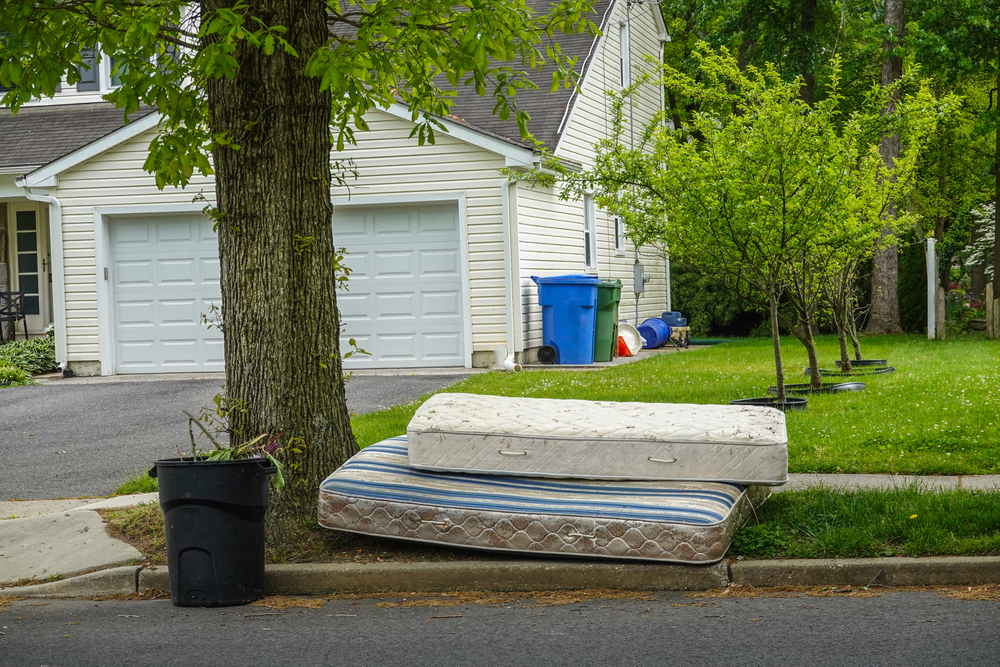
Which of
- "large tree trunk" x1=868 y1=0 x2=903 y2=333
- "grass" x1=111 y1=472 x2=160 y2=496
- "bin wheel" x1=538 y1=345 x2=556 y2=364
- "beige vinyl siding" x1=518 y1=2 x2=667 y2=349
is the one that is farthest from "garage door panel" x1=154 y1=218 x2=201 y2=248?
"large tree trunk" x1=868 y1=0 x2=903 y2=333

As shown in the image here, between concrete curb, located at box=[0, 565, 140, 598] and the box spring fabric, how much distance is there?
1086 mm

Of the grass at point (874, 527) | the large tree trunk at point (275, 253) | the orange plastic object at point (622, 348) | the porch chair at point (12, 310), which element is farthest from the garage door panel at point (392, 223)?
the grass at point (874, 527)

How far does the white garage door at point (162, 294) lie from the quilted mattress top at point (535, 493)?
11.1 metres

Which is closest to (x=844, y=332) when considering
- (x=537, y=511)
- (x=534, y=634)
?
(x=537, y=511)

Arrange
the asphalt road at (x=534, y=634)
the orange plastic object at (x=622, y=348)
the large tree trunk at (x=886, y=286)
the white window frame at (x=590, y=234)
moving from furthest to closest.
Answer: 1. the large tree trunk at (x=886, y=286)
2. the white window frame at (x=590, y=234)
3. the orange plastic object at (x=622, y=348)
4. the asphalt road at (x=534, y=634)

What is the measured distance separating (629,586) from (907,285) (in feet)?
59.8

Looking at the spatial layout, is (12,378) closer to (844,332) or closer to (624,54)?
(844,332)

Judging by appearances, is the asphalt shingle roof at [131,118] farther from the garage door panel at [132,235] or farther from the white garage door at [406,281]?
the white garage door at [406,281]

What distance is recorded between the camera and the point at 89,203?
1667 centimetres

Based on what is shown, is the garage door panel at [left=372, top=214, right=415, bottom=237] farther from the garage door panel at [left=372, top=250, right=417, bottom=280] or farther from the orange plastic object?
the orange plastic object

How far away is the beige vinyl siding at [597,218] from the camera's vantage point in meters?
16.4

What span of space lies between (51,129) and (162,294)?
452 centimetres

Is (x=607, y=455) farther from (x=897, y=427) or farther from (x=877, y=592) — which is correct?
(x=897, y=427)

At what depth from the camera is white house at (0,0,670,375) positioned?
15.9 metres
